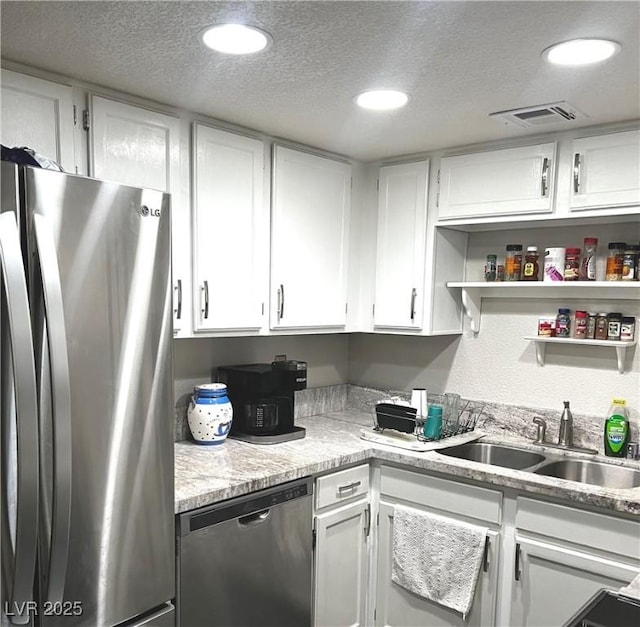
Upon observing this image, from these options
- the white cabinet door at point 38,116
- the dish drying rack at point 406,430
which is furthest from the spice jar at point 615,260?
the white cabinet door at point 38,116

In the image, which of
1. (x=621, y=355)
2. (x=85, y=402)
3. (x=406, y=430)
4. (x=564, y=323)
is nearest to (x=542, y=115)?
(x=564, y=323)

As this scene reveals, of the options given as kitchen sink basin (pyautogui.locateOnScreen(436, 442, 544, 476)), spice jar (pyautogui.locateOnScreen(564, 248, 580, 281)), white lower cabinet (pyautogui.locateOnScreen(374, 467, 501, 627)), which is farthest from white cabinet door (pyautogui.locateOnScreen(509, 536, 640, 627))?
spice jar (pyautogui.locateOnScreen(564, 248, 580, 281))

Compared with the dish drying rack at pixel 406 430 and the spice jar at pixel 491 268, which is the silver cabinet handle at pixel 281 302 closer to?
the dish drying rack at pixel 406 430

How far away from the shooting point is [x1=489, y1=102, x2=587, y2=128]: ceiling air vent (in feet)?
6.83

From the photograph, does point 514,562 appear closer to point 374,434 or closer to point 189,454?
point 374,434

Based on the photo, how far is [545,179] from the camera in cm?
241

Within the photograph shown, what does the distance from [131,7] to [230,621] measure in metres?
1.86

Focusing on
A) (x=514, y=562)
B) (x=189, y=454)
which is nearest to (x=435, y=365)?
(x=514, y=562)

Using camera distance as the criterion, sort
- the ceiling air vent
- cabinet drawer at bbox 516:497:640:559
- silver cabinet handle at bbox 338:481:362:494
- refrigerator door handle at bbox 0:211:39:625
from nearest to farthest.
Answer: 1. refrigerator door handle at bbox 0:211:39:625
2. cabinet drawer at bbox 516:497:640:559
3. the ceiling air vent
4. silver cabinet handle at bbox 338:481:362:494

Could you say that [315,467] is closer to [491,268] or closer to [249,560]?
[249,560]

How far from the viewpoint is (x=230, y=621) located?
1.96 meters

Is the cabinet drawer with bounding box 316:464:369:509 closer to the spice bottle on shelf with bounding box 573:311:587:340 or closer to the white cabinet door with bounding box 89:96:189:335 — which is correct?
the white cabinet door with bounding box 89:96:189:335

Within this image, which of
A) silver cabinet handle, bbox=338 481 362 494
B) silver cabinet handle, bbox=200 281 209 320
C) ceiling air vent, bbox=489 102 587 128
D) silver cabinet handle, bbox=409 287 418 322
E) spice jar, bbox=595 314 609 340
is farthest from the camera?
silver cabinet handle, bbox=409 287 418 322

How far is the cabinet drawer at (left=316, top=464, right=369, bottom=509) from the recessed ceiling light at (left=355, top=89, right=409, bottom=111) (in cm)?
142
